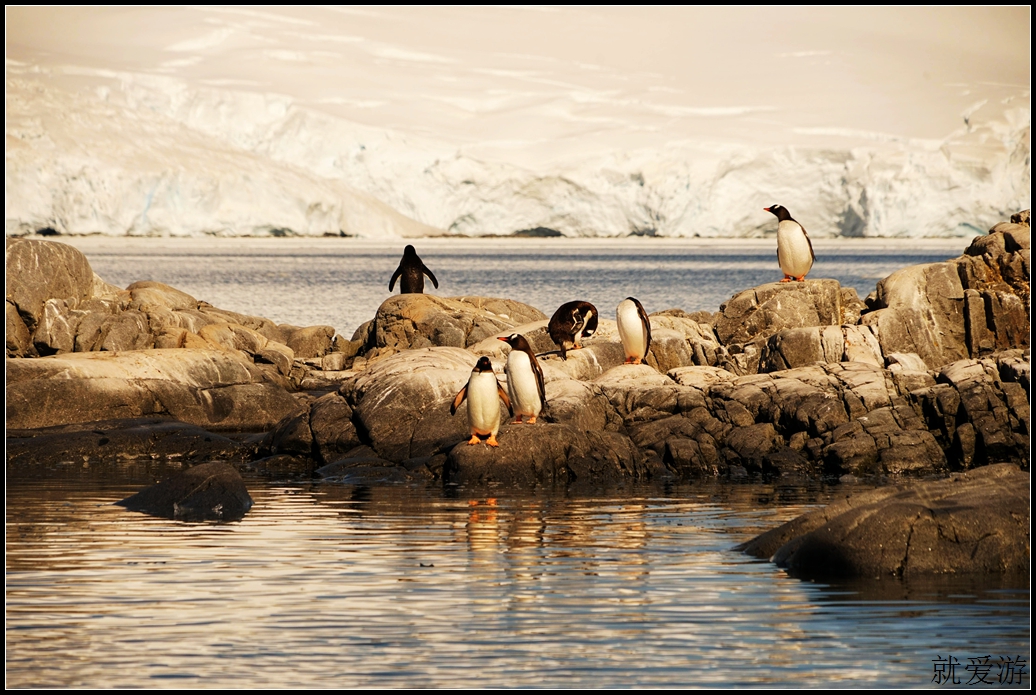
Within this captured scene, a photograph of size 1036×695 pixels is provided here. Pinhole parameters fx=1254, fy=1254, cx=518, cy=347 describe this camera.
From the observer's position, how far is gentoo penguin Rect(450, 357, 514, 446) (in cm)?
1312

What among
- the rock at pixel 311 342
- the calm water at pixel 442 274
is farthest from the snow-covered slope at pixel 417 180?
the rock at pixel 311 342

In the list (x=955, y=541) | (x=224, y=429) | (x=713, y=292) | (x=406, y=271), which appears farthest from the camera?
(x=713, y=292)

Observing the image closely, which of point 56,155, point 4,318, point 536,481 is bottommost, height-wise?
point 536,481

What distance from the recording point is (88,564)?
8.82 m

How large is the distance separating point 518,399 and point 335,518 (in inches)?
137

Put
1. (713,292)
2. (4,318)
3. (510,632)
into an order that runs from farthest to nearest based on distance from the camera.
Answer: (713,292), (4,318), (510,632)

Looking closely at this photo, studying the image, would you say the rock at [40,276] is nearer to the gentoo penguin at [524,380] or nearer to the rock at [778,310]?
the gentoo penguin at [524,380]

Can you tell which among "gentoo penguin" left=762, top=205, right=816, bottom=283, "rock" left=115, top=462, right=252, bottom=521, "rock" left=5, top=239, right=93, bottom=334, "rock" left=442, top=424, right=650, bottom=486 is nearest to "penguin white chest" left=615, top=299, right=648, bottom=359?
"rock" left=442, top=424, right=650, bottom=486

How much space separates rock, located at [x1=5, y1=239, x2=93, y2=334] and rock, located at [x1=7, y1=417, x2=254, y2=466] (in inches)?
181

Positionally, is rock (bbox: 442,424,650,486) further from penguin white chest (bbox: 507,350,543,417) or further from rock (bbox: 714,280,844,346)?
rock (bbox: 714,280,844,346)

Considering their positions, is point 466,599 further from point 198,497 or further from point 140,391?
point 140,391

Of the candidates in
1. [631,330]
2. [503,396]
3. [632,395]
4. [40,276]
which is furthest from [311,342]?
[503,396]

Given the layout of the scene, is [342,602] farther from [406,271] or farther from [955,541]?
[406,271]

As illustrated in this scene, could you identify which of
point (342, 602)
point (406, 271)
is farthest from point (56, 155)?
point (342, 602)
